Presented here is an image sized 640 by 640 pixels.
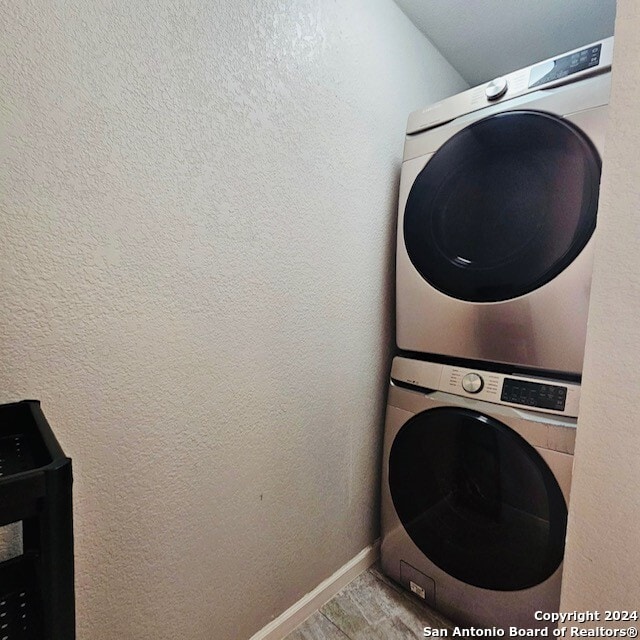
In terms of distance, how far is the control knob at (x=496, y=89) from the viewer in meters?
1.05

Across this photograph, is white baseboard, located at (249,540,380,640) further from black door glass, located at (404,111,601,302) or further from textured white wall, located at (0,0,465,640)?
black door glass, located at (404,111,601,302)

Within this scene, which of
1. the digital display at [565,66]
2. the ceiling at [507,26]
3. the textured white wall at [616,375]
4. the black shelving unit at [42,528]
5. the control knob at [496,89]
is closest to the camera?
the black shelving unit at [42,528]

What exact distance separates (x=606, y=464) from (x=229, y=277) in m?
0.84

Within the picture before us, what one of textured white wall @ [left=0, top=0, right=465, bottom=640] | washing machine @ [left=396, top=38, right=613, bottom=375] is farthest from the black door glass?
textured white wall @ [left=0, top=0, right=465, bottom=640]

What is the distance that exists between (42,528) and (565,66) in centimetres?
Result: 140

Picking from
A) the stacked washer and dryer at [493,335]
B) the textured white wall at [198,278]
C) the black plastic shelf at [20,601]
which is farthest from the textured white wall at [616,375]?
the black plastic shelf at [20,601]

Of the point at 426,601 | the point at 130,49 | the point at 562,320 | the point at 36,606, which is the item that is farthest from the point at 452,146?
the point at 426,601

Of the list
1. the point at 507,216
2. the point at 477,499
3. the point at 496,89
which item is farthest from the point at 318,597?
the point at 496,89

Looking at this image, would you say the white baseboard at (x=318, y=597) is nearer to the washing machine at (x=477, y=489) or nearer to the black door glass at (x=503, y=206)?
the washing machine at (x=477, y=489)

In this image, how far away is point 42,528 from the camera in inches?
15.5

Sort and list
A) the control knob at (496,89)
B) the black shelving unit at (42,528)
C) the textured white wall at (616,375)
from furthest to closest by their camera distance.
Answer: the control knob at (496,89)
the textured white wall at (616,375)
the black shelving unit at (42,528)

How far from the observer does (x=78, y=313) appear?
27.5 inches

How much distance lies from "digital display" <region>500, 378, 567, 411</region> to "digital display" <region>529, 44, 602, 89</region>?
810mm

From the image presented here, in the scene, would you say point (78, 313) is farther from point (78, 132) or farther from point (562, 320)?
point (562, 320)
